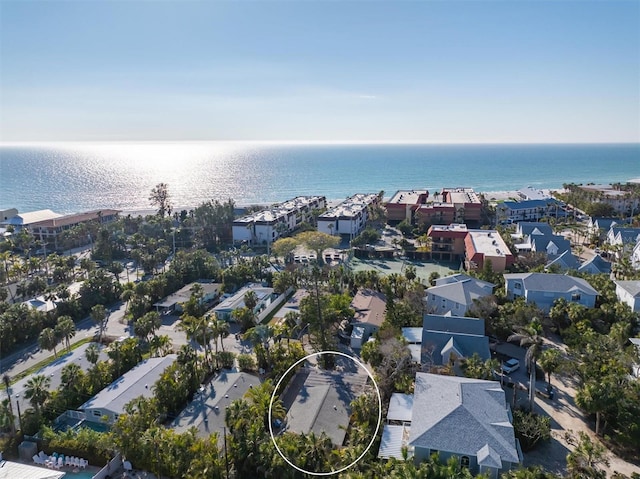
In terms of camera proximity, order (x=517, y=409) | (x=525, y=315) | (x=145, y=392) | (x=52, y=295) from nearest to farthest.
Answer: (x=517, y=409) < (x=145, y=392) < (x=525, y=315) < (x=52, y=295)

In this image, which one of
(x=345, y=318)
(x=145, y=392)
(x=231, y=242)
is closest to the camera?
(x=145, y=392)

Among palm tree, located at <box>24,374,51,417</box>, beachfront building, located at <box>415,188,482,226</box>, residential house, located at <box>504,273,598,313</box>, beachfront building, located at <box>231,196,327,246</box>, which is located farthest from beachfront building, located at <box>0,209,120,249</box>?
residential house, located at <box>504,273,598,313</box>

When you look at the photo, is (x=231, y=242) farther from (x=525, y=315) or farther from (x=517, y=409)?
(x=517, y=409)

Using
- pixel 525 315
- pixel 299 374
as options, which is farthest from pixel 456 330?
pixel 299 374

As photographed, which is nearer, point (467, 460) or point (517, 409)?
point (467, 460)

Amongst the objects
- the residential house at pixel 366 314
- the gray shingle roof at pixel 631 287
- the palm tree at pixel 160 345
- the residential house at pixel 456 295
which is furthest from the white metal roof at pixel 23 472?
the gray shingle roof at pixel 631 287

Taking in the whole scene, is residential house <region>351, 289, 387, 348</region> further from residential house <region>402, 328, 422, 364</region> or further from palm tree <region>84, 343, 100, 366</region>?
palm tree <region>84, 343, 100, 366</region>

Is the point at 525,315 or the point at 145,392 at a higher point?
the point at 525,315

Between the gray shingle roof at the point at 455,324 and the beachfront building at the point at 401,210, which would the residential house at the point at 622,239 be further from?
the beachfront building at the point at 401,210
